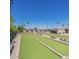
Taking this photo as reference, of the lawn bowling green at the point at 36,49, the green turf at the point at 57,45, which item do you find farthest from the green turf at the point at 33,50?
the green turf at the point at 57,45

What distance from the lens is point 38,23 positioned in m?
2.82

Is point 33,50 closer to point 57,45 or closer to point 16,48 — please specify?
point 16,48

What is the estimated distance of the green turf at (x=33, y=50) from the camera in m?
2.67

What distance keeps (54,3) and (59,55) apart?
2.80ft

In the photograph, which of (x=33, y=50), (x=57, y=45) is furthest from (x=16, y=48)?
(x=57, y=45)

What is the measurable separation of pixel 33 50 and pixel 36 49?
5cm

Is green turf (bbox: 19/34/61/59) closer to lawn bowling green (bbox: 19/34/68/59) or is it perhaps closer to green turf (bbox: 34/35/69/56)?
lawn bowling green (bbox: 19/34/68/59)

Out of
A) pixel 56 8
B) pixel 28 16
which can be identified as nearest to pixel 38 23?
pixel 28 16

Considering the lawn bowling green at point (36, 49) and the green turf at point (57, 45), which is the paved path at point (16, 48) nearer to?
the lawn bowling green at point (36, 49)

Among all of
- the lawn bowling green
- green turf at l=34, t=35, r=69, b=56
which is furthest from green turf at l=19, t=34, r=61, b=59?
green turf at l=34, t=35, r=69, b=56
